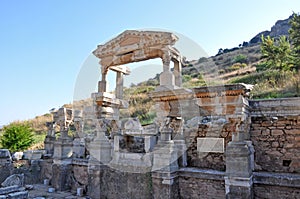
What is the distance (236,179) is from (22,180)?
26.4ft

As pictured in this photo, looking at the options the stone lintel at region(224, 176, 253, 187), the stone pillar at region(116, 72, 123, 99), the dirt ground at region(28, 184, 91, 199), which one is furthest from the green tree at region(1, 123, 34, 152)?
the stone lintel at region(224, 176, 253, 187)

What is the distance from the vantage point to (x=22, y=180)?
29.0 ft

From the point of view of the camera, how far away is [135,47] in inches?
306

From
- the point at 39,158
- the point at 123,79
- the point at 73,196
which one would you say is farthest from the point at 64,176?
the point at 123,79

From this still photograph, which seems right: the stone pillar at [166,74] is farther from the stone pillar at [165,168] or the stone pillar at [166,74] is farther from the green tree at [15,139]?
the green tree at [15,139]

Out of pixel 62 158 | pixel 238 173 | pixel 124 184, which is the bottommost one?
pixel 124 184

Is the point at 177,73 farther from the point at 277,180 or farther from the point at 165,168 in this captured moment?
the point at 277,180

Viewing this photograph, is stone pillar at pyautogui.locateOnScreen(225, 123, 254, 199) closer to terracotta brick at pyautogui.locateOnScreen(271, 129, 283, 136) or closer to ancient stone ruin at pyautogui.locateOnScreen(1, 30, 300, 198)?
ancient stone ruin at pyautogui.locateOnScreen(1, 30, 300, 198)

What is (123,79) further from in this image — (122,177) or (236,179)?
(236,179)

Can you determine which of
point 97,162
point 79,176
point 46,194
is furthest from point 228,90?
point 46,194

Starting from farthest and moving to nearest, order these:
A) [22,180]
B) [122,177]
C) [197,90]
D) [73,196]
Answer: [22,180], [73,196], [122,177], [197,90]

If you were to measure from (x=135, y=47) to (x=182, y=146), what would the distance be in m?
3.68

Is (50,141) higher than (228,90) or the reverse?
the reverse

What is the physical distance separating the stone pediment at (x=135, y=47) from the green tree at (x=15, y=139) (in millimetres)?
7613
